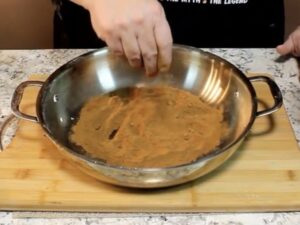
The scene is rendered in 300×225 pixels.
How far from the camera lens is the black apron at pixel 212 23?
40.0 inches

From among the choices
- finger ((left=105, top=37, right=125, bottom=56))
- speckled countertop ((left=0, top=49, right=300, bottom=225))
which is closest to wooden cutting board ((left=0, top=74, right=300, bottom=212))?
speckled countertop ((left=0, top=49, right=300, bottom=225))

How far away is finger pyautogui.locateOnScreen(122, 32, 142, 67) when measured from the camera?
711mm

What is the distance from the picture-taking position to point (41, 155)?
740 millimetres

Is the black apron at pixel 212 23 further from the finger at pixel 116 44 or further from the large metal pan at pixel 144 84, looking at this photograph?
the finger at pixel 116 44

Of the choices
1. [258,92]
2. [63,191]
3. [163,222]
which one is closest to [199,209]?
[163,222]

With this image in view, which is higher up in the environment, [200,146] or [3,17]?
[200,146]

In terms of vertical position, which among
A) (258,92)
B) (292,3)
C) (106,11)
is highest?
(106,11)

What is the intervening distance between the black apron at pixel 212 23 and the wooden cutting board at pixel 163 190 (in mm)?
353

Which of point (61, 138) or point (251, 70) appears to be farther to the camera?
point (251, 70)

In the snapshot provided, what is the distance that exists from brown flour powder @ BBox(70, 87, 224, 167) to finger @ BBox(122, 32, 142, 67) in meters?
0.10

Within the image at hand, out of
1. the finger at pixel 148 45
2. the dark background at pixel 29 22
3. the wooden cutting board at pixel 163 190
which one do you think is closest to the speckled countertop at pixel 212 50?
the wooden cutting board at pixel 163 190

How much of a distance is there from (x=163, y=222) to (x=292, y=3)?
0.92 meters

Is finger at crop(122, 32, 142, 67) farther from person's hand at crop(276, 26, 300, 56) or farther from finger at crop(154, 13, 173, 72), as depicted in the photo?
person's hand at crop(276, 26, 300, 56)

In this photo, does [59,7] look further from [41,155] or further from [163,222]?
[163,222]
